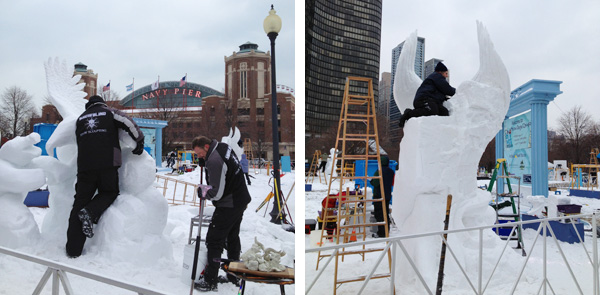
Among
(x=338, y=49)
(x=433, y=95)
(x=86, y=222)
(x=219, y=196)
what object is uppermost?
(x=338, y=49)

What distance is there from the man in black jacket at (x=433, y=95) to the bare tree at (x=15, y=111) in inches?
100

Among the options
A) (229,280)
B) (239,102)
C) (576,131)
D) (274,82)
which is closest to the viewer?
(229,280)

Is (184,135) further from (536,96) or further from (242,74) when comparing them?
(536,96)

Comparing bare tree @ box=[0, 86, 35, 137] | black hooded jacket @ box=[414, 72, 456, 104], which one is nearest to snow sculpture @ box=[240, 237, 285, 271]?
bare tree @ box=[0, 86, 35, 137]

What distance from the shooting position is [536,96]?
6.48m

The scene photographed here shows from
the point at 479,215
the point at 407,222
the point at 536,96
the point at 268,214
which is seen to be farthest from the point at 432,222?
the point at 536,96

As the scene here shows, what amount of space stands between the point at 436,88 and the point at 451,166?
609mm

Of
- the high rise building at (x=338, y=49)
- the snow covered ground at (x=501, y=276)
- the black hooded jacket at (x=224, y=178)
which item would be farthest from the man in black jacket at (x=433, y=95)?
the black hooded jacket at (x=224, y=178)

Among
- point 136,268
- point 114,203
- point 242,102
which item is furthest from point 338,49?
point 136,268

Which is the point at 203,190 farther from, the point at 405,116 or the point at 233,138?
the point at 405,116

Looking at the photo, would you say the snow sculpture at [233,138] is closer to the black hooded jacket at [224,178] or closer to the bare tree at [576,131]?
the black hooded jacket at [224,178]

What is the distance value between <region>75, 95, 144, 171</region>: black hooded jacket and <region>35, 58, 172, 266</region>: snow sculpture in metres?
0.09

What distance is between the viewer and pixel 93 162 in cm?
203

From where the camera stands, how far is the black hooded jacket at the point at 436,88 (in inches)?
112
